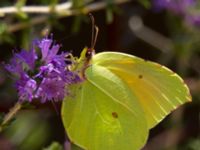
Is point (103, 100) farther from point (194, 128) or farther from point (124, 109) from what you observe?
point (194, 128)

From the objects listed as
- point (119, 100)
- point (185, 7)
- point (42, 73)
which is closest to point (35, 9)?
point (119, 100)

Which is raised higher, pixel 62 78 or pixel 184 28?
pixel 62 78

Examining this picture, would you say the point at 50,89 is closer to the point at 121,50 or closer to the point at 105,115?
the point at 105,115

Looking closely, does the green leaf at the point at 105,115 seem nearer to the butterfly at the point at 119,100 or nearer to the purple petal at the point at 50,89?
the butterfly at the point at 119,100

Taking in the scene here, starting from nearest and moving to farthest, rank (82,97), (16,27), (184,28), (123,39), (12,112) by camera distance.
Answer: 1. (12,112)
2. (82,97)
3. (16,27)
4. (184,28)
5. (123,39)

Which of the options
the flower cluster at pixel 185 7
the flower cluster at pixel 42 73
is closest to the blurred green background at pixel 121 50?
the flower cluster at pixel 185 7

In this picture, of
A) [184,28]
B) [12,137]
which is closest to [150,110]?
[12,137]

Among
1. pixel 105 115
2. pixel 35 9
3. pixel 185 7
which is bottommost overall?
pixel 185 7
